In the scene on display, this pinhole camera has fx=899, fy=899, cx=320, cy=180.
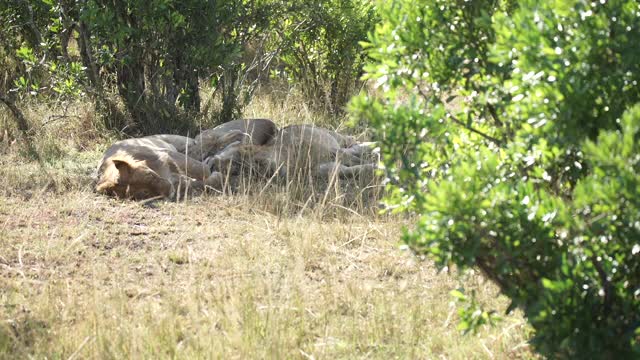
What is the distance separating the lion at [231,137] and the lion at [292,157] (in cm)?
10

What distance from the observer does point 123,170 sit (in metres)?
6.03

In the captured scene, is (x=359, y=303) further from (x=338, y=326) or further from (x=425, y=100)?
(x=425, y=100)

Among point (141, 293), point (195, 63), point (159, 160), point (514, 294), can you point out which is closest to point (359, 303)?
point (141, 293)

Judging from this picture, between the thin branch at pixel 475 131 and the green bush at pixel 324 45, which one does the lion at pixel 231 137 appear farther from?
the thin branch at pixel 475 131

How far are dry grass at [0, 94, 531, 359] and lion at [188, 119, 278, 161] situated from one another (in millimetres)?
679

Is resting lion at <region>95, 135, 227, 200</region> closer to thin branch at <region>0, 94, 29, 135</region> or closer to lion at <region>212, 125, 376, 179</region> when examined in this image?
lion at <region>212, 125, 376, 179</region>

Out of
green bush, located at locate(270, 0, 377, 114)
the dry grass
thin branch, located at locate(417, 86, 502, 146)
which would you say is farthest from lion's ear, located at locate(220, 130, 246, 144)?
thin branch, located at locate(417, 86, 502, 146)

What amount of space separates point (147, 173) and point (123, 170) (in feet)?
0.64

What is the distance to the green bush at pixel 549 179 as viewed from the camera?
2.65 metres

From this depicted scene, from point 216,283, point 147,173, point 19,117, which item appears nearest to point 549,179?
point 216,283

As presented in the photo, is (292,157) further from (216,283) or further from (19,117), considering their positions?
(19,117)

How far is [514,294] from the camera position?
2941 millimetres

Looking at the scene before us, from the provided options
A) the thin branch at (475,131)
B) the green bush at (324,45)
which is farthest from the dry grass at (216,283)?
the green bush at (324,45)

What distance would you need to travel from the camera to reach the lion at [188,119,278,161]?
674cm
